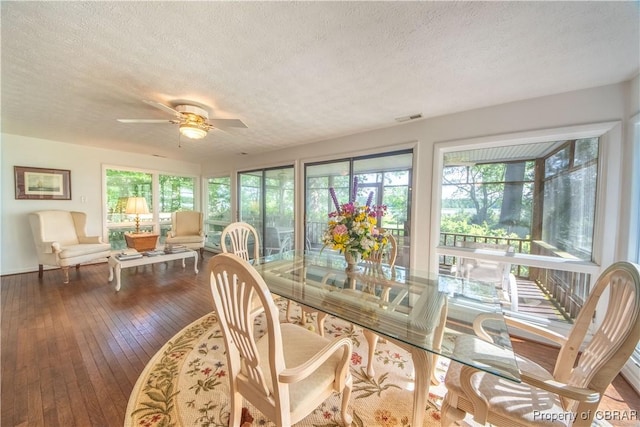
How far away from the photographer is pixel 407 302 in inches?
63.0

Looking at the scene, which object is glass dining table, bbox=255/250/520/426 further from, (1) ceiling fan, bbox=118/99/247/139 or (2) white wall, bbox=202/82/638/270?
(1) ceiling fan, bbox=118/99/247/139

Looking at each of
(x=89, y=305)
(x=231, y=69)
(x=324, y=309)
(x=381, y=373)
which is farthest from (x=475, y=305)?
(x=89, y=305)

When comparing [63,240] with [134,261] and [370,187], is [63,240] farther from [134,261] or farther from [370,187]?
[370,187]

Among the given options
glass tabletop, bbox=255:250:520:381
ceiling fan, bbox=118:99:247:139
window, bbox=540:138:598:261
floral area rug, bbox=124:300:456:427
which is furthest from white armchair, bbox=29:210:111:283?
window, bbox=540:138:598:261

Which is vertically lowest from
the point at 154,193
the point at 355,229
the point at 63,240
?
the point at 63,240

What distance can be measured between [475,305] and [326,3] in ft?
6.71

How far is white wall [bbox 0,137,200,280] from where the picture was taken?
367 centimetres

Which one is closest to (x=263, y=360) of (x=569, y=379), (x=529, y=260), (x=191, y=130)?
(x=569, y=379)

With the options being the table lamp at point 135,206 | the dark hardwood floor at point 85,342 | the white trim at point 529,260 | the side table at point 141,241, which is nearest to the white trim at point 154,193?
the side table at point 141,241

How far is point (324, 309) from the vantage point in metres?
1.43

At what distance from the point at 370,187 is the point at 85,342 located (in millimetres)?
3545

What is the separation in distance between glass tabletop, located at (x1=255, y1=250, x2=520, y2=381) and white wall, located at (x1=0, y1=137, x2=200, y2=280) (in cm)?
442

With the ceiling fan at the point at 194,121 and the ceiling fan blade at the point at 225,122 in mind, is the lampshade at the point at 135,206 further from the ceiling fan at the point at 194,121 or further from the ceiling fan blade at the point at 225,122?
the ceiling fan blade at the point at 225,122

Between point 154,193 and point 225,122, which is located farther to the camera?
point 154,193
